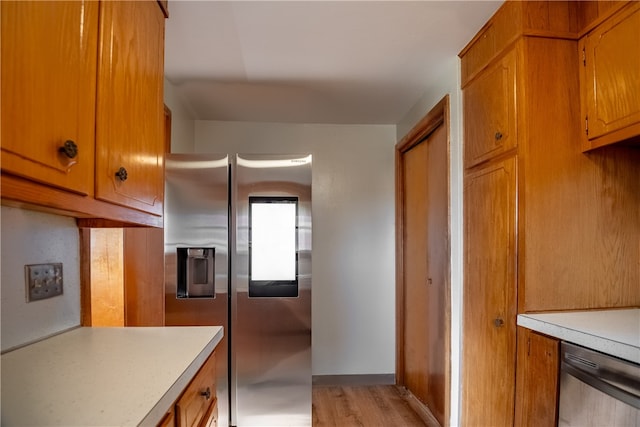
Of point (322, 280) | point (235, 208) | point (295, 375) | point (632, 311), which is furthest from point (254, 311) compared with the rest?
point (632, 311)

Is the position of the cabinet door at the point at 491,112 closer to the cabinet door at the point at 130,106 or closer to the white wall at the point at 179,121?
the cabinet door at the point at 130,106

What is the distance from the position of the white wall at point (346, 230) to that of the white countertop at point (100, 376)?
2095mm

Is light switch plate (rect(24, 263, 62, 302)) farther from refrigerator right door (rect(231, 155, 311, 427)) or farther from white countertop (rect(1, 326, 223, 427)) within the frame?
refrigerator right door (rect(231, 155, 311, 427))

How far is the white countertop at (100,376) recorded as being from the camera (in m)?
0.68

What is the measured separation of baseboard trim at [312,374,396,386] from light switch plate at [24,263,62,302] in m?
2.49

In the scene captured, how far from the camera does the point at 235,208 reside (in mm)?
2312

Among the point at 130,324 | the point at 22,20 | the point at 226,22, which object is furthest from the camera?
the point at 130,324

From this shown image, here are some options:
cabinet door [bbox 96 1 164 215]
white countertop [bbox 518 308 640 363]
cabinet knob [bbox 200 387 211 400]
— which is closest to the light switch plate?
cabinet door [bbox 96 1 164 215]

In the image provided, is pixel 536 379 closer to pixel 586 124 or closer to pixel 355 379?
pixel 586 124

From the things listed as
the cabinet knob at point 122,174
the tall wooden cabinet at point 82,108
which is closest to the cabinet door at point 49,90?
the tall wooden cabinet at point 82,108

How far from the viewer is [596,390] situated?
1.14 m

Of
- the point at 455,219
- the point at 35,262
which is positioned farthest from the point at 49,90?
the point at 455,219

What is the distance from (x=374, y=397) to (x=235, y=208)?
1.90 meters

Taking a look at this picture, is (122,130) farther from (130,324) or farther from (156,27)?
(130,324)
